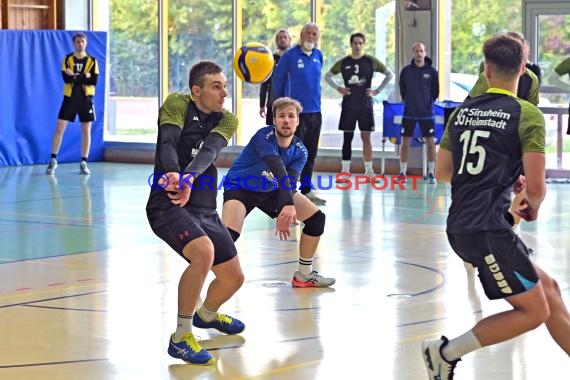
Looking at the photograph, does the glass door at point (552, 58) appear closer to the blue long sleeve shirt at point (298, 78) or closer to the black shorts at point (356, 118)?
the black shorts at point (356, 118)

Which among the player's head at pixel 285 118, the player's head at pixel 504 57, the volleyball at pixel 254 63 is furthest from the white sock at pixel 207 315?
the volleyball at pixel 254 63

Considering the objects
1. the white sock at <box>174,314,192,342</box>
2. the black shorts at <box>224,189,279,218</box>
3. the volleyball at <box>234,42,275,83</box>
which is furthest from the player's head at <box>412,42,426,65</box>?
the white sock at <box>174,314,192,342</box>

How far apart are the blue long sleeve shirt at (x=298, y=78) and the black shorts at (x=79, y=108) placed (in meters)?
5.68

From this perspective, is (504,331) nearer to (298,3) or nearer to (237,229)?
(237,229)

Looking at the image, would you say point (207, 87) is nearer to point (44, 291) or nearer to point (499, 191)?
point (499, 191)

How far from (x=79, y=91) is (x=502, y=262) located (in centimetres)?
1421

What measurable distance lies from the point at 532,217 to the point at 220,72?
2.14 m

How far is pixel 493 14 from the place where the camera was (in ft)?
59.7

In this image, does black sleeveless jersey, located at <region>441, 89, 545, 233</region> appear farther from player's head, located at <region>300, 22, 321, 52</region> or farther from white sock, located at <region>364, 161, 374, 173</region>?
white sock, located at <region>364, 161, 374, 173</region>

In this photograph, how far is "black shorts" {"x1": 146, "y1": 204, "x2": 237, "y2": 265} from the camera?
6.18 meters

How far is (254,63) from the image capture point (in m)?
13.9

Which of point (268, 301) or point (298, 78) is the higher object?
point (298, 78)

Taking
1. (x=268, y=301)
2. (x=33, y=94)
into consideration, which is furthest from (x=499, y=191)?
(x=33, y=94)

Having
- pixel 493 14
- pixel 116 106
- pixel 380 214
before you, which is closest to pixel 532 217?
pixel 380 214
